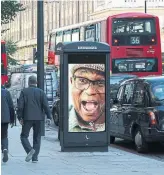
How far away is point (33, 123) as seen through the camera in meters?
13.1

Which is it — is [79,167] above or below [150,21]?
below

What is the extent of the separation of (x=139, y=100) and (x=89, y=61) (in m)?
1.59

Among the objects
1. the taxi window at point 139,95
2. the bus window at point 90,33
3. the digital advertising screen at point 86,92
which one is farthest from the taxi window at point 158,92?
the bus window at point 90,33

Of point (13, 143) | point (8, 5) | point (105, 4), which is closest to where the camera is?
point (13, 143)

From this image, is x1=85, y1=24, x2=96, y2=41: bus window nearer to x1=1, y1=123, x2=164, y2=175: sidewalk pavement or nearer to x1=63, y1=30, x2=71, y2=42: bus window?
x1=63, y1=30, x2=71, y2=42: bus window

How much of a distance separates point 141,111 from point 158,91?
2.05 feet

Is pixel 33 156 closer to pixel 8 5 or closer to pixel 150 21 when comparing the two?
pixel 150 21

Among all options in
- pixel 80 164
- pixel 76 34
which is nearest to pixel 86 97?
pixel 80 164

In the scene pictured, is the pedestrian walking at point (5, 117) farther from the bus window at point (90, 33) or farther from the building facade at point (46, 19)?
the building facade at point (46, 19)

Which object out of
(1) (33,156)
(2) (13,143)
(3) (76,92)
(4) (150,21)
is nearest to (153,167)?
(1) (33,156)

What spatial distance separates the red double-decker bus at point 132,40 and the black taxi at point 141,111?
1336cm

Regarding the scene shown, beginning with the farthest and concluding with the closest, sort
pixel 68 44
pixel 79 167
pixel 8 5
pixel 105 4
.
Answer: pixel 105 4 → pixel 8 5 → pixel 68 44 → pixel 79 167

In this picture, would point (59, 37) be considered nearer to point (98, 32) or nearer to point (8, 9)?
point (8, 9)

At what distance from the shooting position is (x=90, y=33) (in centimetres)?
3216
